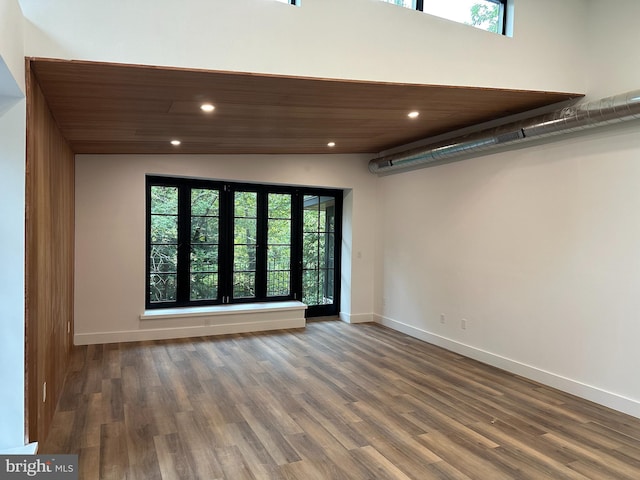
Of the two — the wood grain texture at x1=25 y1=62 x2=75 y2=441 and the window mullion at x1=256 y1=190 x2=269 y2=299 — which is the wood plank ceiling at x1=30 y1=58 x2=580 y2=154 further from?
the window mullion at x1=256 y1=190 x2=269 y2=299

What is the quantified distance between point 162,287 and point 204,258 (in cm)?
71

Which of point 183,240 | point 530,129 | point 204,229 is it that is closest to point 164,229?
point 183,240

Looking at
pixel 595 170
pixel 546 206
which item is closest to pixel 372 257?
pixel 546 206

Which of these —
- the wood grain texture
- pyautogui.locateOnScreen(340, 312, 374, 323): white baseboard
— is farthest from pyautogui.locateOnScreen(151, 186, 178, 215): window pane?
pyautogui.locateOnScreen(340, 312, 374, 323): white baseboard

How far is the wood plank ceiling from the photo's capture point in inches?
110

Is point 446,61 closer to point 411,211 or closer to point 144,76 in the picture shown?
point 144,76

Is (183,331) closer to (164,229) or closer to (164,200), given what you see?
(164,229)

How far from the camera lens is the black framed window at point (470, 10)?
3.49 meters

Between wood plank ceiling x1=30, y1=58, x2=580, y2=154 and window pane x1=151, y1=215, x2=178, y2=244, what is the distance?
1029 millimetres

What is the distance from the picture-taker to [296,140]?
533cm

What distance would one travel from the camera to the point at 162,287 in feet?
20.3

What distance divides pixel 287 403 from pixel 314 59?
278 cm

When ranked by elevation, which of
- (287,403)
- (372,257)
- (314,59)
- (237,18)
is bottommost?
(287,403)

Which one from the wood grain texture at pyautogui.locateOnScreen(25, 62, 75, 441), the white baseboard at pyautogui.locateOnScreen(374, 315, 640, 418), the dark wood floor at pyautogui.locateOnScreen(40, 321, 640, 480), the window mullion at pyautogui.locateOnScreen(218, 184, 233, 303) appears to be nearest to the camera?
the wood grain texture at pyautogui.locateOnScreen(25, 62, 75, 441)
